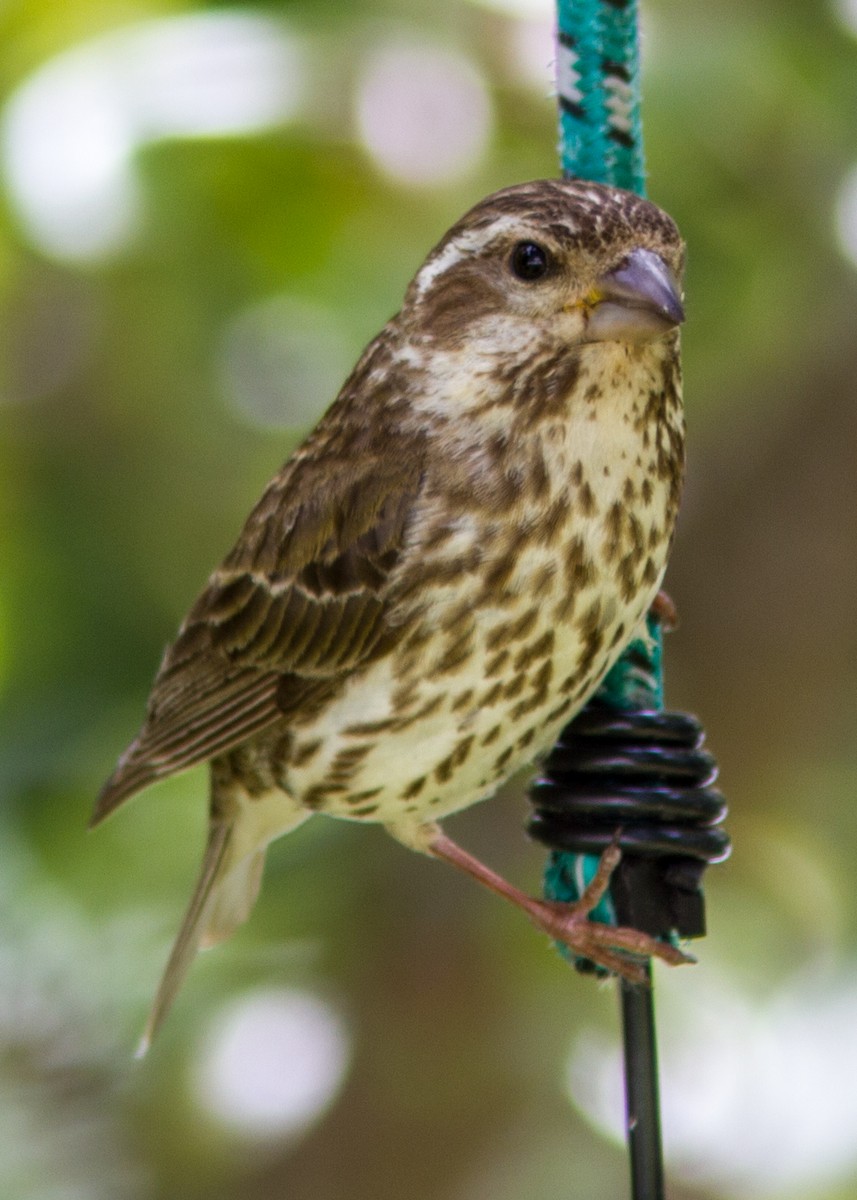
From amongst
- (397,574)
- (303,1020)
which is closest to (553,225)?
(397,574)

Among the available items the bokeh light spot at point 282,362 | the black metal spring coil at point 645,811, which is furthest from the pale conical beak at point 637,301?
the bokeh light spot at point 282,362

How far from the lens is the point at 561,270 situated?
2.76 metres

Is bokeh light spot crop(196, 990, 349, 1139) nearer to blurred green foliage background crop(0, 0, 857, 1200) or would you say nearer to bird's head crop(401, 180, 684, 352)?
blurred green foliage background crop(0, 0, 857, 1200)

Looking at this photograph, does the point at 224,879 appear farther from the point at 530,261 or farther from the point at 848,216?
the point at 848,216

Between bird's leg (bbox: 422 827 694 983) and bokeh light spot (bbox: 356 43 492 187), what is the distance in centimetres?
148

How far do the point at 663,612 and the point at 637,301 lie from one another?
74 cm

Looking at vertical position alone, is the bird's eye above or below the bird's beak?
above

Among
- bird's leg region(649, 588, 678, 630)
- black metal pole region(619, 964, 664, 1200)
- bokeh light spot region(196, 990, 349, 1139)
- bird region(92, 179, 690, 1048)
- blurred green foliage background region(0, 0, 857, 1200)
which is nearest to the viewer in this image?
black metal pole region(619, 964, 664, 1200)

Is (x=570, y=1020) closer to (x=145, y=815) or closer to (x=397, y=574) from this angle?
(x=145, y=815)

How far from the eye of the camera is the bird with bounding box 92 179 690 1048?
276 centimetres

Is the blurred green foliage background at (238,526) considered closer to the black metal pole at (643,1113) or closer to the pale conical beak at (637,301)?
the pale conical beak at (637,301)

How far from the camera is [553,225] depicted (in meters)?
2.74

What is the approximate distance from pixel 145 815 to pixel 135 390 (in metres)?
0.93

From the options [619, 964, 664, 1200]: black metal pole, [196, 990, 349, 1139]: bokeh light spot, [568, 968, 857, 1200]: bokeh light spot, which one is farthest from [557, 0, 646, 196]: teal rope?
[196, 990, 349, 1139]: bokeh light spot
